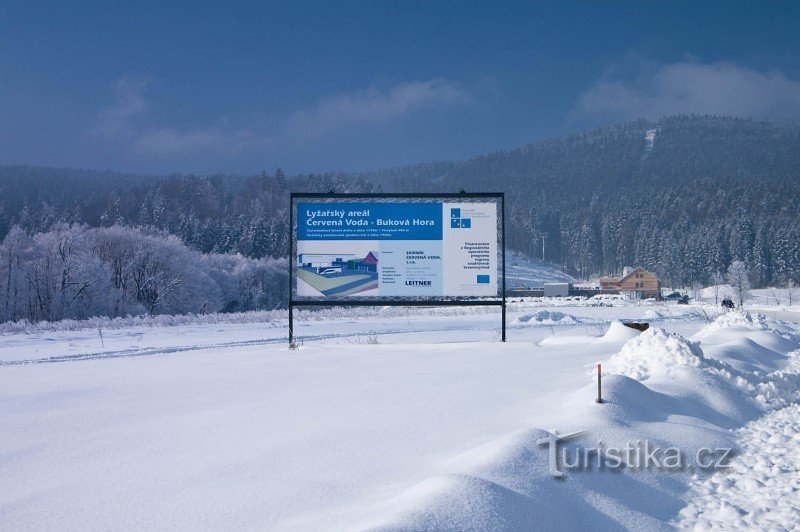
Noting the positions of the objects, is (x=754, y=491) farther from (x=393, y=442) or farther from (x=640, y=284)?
(x=640, y=284)

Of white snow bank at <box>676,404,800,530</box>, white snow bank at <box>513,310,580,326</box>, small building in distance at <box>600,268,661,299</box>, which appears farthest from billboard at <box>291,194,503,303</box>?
small building in distance at <box>600,268,661,299</box>

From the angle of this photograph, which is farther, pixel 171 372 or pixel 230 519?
pixel 171 372

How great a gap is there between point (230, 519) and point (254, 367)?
8737 mm

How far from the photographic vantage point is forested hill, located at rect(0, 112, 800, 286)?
104875 millimetres

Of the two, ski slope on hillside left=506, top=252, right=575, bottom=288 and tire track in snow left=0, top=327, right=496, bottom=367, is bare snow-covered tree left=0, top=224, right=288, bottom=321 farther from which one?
ski slope on hillside left=506, top=252, right=575, bottom=288

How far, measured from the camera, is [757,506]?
488cm

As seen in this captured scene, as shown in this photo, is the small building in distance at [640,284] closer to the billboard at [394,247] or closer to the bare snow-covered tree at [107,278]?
the bare snow-covered tree at [107,278]

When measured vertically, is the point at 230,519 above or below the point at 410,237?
below

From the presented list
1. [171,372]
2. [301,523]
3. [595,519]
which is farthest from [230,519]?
[171,372]

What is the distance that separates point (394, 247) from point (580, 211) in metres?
155

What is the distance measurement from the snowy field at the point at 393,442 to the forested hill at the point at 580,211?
282 ft

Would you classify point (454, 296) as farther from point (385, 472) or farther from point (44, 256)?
point (44, 256)

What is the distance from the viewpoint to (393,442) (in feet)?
19.8

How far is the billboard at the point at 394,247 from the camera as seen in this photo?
58.7ft
